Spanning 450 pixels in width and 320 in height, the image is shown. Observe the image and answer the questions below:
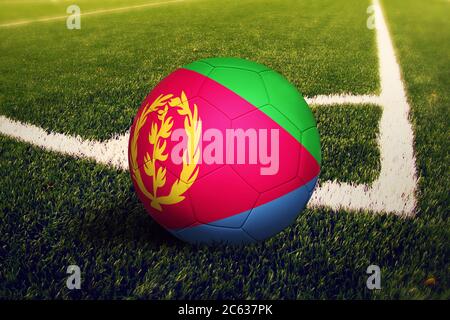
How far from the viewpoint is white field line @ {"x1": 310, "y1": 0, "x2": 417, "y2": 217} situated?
303cm

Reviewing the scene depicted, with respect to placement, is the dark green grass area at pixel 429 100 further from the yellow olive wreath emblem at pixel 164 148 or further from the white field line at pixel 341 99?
the yellow olive wreath emblem at pixel 164 148

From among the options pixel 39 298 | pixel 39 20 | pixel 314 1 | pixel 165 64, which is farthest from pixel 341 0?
pixel 39 298

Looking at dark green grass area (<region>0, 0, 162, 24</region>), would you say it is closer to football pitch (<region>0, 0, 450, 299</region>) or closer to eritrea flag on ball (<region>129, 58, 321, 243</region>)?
football pitch (<region>0, 0, 450, 299</region>)

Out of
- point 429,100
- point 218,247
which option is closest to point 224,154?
point 218,247

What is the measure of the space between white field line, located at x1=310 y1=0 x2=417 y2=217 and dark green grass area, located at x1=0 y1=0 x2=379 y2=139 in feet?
3.10

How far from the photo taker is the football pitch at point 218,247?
235 centimetres

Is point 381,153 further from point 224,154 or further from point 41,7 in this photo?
point 41,7

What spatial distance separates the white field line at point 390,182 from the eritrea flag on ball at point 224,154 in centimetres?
65

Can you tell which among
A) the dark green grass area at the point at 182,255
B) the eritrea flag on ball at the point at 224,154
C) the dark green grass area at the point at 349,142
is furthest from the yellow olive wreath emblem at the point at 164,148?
the dark green grass area at the point at 349,142

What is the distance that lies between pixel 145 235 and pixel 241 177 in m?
0.76

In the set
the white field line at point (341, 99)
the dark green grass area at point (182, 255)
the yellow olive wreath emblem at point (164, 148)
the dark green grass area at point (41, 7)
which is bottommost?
the dark green grass area at point (182, 255)

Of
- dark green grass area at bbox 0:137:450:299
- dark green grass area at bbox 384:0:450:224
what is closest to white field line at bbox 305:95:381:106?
dark green grass area at bbox 384:0:450:224

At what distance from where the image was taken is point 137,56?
732cm

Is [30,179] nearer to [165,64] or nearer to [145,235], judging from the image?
[145,235]
